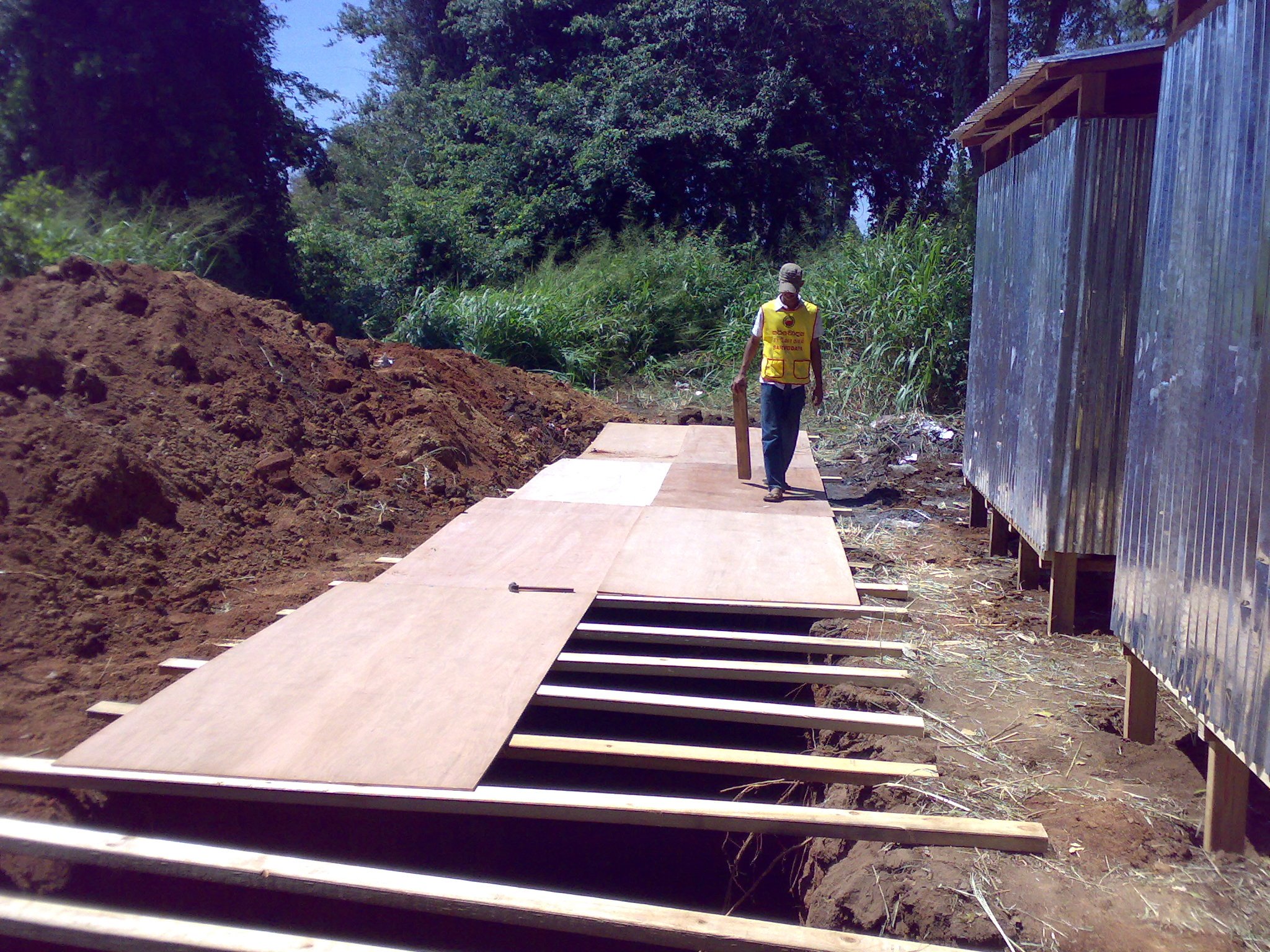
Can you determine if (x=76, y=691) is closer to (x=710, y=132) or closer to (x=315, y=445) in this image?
(x=315, y=445)

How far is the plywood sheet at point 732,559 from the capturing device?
498 cm

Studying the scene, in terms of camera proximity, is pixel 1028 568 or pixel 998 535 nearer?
pixel 1028 568

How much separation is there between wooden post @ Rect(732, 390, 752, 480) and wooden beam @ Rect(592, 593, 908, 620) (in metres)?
2.74

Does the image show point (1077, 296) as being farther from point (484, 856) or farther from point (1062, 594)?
point (484, 856)

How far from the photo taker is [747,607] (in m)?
4.79

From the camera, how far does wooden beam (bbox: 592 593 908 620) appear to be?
15.6ft

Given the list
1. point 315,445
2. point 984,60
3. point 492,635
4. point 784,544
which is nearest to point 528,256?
point 984,60

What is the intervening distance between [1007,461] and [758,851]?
3220mm

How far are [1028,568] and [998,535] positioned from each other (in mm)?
789

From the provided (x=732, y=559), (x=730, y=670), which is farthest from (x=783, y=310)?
(x=730, y=670)

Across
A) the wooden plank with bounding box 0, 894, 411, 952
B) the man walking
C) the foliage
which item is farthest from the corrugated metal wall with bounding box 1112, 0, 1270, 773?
the foliage

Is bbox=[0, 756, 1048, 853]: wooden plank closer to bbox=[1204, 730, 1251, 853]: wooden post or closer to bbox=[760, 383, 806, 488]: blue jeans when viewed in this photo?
bbox=[1204, 730, 1251, 853]: wooden post

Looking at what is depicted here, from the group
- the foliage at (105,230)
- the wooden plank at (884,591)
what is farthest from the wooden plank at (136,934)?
the foliage at (105,230)

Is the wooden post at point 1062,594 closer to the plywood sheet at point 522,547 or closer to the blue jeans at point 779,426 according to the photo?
the plywood sheet at point 522,547
